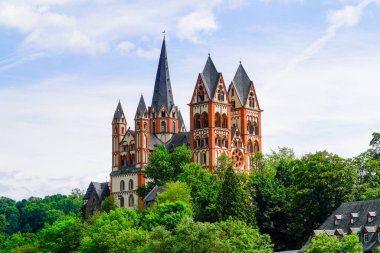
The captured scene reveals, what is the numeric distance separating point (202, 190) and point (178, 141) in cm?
3078

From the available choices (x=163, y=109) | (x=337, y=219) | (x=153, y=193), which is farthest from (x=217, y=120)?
(x=337, y=219)

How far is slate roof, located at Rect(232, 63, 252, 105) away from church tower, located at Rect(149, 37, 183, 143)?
35.3 feet

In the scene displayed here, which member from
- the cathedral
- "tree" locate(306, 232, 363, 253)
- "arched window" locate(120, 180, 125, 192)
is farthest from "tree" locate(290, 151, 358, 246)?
"arched window" locate(120, 180, 125, 192)

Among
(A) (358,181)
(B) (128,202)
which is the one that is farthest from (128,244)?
(B) (128,202)

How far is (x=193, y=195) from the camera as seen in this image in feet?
333

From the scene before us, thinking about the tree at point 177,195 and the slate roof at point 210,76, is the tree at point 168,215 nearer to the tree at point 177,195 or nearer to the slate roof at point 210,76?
the tree at point 177,195

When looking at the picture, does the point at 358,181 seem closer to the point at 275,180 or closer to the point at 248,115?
the point at 275,180

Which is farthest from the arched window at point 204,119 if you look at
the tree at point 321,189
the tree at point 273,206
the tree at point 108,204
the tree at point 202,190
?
the tree at point 321,189

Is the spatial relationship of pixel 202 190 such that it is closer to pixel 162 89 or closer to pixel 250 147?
pixel 250 147

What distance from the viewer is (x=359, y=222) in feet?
240

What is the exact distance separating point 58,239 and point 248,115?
148ft

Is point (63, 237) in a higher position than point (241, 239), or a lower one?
higher

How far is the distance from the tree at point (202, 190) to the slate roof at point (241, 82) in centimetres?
2373

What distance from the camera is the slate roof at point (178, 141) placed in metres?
129
